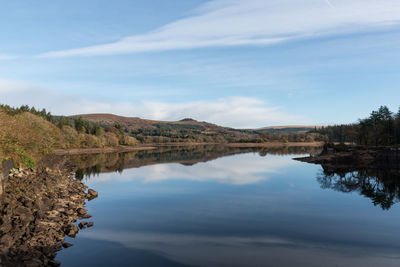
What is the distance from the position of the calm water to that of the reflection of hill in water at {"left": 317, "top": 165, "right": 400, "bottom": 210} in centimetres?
27

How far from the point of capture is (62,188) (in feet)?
121

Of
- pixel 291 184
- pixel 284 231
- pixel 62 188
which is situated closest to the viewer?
pixel 284 231

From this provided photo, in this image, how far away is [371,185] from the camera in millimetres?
50344

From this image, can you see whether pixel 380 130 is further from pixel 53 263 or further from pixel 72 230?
pixel 53 263

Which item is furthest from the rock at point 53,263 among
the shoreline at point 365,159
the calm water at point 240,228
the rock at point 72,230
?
the shoreline at point 365,159

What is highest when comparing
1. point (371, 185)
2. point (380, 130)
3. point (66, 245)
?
point (380, 130)

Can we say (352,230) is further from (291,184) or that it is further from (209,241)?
(291,184)

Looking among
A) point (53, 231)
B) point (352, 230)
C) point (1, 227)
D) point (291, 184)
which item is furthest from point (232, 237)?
point (291, 184)

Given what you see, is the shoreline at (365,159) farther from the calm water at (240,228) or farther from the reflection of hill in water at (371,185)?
the calm water at (240,228)

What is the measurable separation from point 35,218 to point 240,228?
1709 cm

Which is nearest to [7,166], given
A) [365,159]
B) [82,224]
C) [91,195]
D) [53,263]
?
[91,195]

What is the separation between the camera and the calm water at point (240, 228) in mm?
19344

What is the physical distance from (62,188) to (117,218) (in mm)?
12143

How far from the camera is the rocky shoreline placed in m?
17.7
